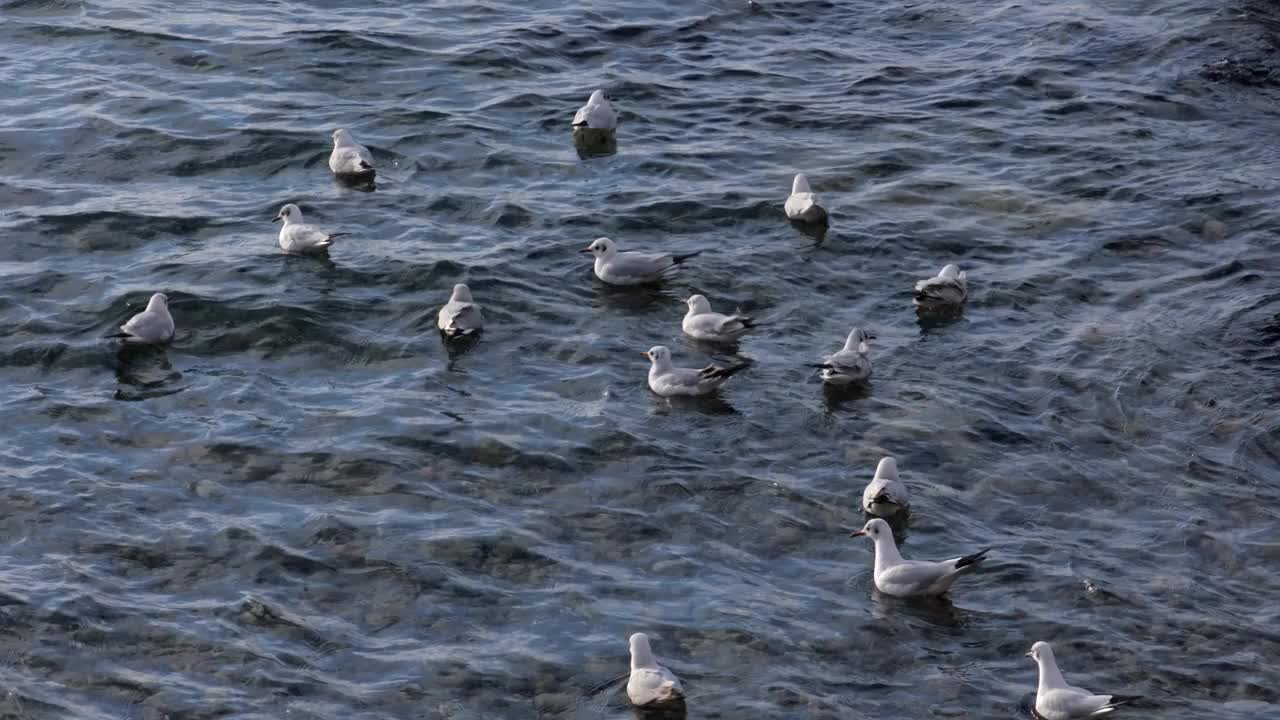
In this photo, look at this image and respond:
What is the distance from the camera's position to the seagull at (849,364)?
16469 millimetres

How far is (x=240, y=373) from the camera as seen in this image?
17.1 m

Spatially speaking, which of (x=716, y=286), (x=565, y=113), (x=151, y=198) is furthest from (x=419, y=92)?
(x=716, y=286)

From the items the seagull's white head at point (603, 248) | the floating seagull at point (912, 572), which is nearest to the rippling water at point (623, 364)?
the floating seagull at point (912, 572)

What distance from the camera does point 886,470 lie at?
48.0ft

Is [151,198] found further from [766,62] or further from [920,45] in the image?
[920,45]

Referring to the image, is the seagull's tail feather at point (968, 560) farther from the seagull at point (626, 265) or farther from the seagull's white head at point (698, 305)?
the seagull at point (626, 265)

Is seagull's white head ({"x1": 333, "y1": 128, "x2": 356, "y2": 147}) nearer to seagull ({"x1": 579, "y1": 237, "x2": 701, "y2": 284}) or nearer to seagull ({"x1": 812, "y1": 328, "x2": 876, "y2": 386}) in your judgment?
seagull ({"x1": 579, "y1": 237, "x2": 701, "y2": 284})

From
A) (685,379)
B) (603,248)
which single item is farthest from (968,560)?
(603,248)

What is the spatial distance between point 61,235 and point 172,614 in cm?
786

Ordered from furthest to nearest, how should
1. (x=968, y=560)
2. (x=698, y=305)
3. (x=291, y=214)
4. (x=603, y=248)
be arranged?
(x=291, y=214) < (x=603, y=248) < (x=698, y=305) < (x=968, y=560)

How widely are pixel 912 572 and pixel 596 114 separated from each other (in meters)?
10.2

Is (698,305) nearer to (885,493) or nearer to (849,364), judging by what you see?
(849,364)

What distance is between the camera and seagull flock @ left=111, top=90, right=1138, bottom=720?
12273 mm

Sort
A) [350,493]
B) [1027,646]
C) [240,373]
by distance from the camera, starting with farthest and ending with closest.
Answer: [240,373] → [350,493] → [1027,646]
